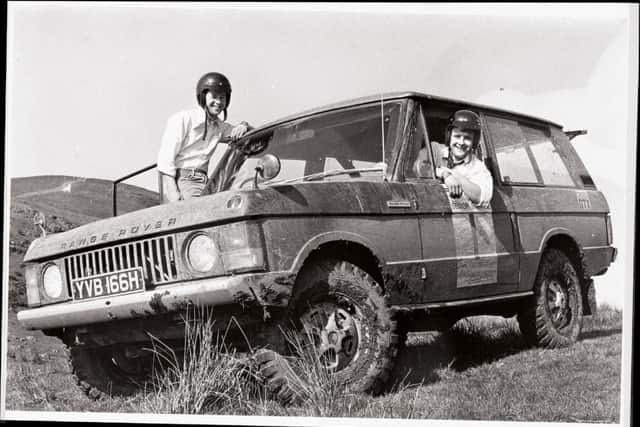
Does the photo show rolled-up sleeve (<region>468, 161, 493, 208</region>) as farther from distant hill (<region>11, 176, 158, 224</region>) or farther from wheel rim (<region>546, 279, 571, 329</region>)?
distant hill (<region>11, 176, 158, 224</region>)

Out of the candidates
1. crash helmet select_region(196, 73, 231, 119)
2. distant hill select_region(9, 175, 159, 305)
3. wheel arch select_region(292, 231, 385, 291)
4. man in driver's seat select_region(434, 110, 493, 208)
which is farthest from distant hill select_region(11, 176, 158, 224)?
man in driver's seat select_region(434, 110, 493, 208)

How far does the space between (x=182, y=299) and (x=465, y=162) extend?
2326mm

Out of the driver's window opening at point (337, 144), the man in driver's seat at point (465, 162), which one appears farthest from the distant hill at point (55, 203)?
the man in driver's seat at point (465, 162)

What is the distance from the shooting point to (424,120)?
4652mm

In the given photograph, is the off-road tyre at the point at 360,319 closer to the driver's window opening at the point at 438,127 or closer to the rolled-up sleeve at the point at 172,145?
the driver's window opening at the point at 438,127

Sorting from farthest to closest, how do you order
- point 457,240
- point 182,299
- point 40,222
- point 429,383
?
point 40,222 < point 457,240 < point 429,383 < point 182,299

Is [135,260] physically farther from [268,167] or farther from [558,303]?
[558,303]

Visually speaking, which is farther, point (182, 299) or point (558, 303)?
point (558, 303)

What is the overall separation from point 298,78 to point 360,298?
2.05 meters

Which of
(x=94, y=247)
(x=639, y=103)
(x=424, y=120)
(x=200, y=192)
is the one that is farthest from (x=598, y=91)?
(x=94, y=247)

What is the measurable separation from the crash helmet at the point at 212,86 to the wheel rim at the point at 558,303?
2.91m

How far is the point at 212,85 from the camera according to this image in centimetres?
511

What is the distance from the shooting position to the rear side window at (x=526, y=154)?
5.23 meters

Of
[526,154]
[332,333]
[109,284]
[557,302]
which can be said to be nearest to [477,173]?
[526,154]
